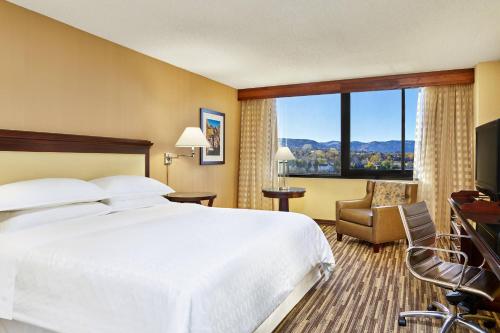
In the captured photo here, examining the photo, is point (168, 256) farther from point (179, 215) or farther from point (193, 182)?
point (193, 182)

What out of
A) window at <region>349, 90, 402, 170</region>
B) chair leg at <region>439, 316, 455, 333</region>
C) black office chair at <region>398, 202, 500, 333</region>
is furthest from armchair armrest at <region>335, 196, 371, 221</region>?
chair leg at <region>439, 316, 455, 333</region>

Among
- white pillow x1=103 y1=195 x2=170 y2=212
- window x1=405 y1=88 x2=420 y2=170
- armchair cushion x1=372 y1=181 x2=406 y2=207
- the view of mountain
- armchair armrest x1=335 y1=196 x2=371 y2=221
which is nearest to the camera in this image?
white pillow x1=103 y1=195 x2=170 y2=212

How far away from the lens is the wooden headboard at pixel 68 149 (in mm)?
2860

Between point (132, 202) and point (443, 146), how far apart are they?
4236 mm

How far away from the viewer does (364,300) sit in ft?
9.57

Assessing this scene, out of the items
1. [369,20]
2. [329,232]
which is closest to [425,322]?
[369,20]

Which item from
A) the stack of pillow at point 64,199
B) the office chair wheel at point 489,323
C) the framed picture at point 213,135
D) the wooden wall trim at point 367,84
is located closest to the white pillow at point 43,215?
the stack of pillow at point 64,199

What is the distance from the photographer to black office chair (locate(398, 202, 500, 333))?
6.88 ft

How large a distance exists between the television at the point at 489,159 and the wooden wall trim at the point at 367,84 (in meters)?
1.66

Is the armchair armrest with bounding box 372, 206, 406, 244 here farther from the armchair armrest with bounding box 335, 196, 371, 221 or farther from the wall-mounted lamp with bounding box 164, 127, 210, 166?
the wall-mounted lamp with bounding box 164, 127, 210, 166

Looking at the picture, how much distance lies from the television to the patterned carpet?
975mm

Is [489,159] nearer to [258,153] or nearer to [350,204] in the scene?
[350,204]

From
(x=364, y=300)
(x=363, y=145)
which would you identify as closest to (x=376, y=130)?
(x=363, y=145)

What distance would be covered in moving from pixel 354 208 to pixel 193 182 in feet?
7.60
